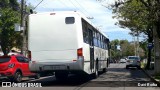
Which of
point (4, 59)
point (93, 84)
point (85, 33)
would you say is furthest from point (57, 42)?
point (4, 59)

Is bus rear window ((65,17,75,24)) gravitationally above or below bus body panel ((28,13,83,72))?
above

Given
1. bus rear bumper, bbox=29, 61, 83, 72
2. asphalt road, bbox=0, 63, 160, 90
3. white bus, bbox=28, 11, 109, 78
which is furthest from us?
white bus, bbox=28, 11, 109, 78

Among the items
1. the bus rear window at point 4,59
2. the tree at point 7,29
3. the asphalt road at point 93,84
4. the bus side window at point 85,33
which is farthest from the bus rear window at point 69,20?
the tree at point 7,29

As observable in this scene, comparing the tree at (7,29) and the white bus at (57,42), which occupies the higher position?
the tree at (7,29)

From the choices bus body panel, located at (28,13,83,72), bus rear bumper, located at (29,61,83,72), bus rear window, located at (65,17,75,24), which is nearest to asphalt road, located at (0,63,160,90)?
bus rear bumper, located at (29,61,83,72)

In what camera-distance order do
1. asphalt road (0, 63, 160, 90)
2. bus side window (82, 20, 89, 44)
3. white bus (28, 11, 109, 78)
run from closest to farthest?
1. asphalt road (0, 63, 160, 90)
2. white bus (28, 11, 109, 78)
3. bus side window (82, 20, 89, 44)

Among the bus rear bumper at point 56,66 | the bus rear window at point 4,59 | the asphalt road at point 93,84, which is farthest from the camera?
the bus rear window at point 4,59

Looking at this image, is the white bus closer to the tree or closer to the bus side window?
the bus side window

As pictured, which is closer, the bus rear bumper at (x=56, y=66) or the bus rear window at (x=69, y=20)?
the bus rear bumper at (x=56, y=66)

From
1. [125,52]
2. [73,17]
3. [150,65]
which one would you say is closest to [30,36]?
[73,17]

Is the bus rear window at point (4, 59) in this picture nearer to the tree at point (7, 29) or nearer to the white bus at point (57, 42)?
the white bus at point (57, 42)

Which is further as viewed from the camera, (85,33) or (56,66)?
(85,33)

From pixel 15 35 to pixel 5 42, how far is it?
1.50 meters

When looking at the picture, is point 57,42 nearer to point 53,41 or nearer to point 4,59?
point 53,41
